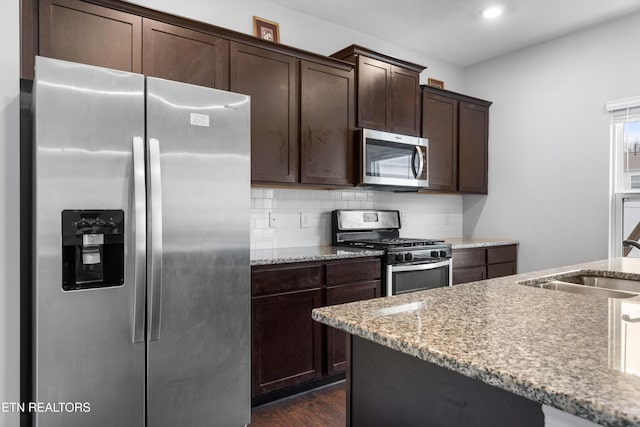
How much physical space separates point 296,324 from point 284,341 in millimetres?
124

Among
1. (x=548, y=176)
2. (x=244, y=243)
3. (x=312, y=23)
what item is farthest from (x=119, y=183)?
(x=548, y=176)

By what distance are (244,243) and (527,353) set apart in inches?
59.8

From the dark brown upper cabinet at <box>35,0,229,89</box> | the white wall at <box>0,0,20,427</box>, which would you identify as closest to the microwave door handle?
the dark brown upper cabinet at <box>35,0,229,89</box>

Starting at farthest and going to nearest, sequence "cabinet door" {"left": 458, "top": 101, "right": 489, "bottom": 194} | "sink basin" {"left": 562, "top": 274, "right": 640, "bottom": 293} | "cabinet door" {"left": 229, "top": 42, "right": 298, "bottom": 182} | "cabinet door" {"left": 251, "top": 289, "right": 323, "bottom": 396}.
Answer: "cabinet door" {"left": 458, "top": 101, "right": 489, "bottom": 194}, "cabinet door" {"left": 229, "top": 42, "right": 298, "bottom": 182}, "cabinet door" {"left": 251, "top": 289, "right": 323, "bottom": 396}, "sink basin" {"left": 562, "top": 274, "right": 640, "bottom": 293}

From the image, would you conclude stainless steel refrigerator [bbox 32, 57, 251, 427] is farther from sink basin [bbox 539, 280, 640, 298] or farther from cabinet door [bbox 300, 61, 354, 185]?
sink basin [bbox 539, 280, 640, 298]

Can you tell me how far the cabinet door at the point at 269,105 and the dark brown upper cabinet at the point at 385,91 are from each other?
0.57 meters

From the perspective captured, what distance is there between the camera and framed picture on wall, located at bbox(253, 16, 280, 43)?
3.06 m

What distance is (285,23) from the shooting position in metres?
3.22

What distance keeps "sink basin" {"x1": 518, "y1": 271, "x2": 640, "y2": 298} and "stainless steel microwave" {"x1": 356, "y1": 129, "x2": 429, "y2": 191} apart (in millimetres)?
1558

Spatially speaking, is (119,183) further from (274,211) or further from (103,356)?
(274,211)

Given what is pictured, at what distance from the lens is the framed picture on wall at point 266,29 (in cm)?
306

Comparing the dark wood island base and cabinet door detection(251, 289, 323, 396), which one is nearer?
the dark wood island base

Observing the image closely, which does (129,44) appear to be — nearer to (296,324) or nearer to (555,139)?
(296,324)

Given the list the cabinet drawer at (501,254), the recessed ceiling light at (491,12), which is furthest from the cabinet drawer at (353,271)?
the recessed ceiling light at (491,12)
